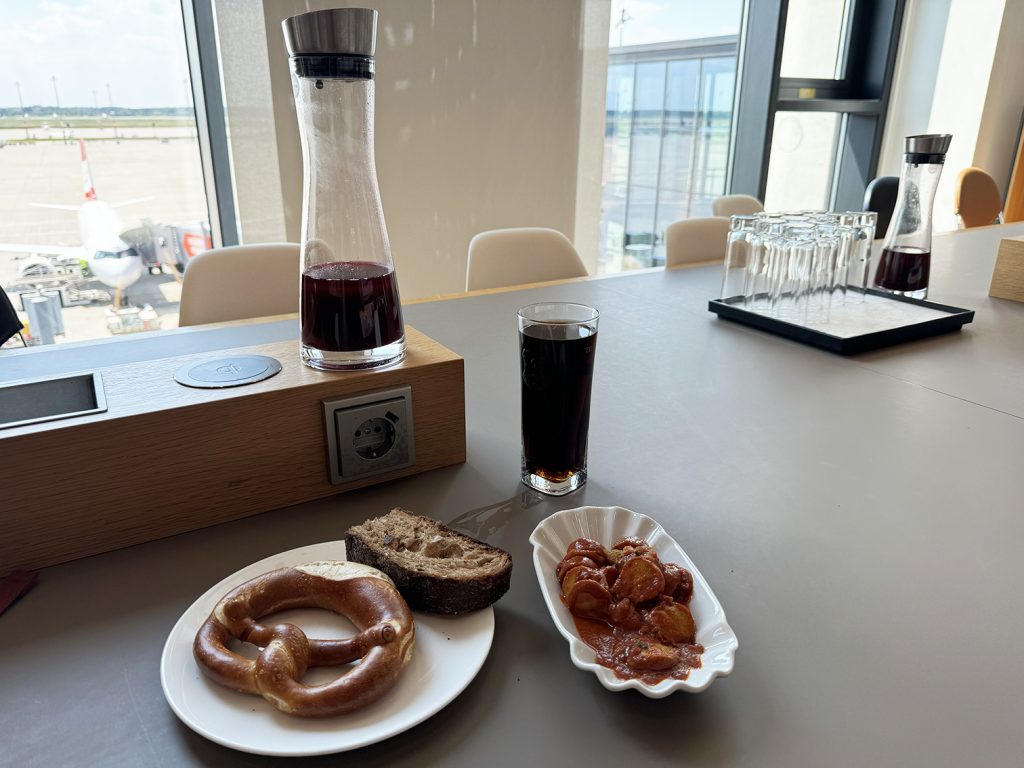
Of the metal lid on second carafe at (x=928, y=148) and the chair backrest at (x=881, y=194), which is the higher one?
the metal lid on second carafe at (x=928, y=148)

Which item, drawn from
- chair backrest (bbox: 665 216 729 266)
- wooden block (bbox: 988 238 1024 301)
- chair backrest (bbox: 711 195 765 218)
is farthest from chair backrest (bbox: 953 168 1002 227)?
wooden block (bbox: 988 238 1024 301)

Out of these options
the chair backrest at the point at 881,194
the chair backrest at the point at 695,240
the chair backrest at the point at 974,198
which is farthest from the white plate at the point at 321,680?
the chair backrest at the point at 974,198

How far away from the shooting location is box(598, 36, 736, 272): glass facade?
3553mm

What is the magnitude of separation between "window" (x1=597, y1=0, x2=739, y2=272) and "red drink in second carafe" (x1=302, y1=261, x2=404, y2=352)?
293cm

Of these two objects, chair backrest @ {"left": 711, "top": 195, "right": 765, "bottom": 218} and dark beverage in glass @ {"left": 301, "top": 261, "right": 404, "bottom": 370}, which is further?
chair backrest @ {"left": 711, "top": 195, "right": 765, "bottom": 218}

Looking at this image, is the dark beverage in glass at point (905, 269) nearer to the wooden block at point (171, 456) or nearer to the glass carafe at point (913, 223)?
the glass carafe at point (913, 223)

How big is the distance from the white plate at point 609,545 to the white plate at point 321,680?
0.19ft

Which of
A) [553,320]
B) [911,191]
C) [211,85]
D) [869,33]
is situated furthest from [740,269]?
[869,33]

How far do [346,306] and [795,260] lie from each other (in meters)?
0.88

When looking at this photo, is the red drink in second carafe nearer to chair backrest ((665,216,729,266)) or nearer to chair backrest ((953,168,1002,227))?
chair backrest ((665,216,729,266))

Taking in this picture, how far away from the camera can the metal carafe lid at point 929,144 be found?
1362 mm

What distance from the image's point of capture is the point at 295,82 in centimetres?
68

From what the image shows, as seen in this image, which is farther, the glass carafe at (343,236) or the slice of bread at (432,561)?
the glass carafe at (343,236)

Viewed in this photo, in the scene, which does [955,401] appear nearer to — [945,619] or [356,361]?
[945,619]
